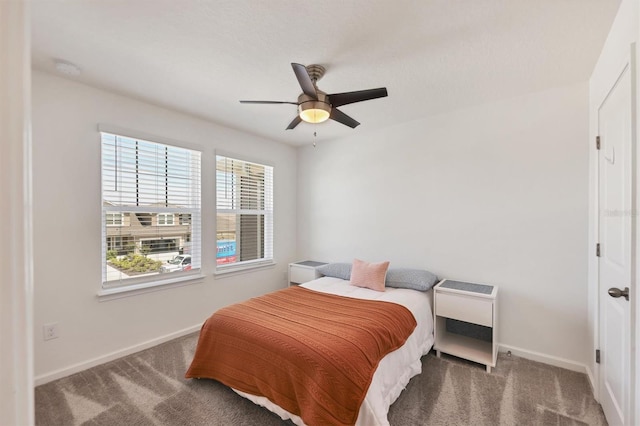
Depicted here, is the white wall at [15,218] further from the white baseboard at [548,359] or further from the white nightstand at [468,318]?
the white baseboard at [548,359]

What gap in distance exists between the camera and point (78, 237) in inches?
99.0

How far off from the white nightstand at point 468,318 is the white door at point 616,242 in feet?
2.31

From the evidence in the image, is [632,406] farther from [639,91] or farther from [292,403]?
[292,403]

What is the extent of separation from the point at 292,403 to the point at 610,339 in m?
2.03

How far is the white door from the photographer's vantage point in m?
1.51

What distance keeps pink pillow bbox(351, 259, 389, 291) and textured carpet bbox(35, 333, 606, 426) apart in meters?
0.84

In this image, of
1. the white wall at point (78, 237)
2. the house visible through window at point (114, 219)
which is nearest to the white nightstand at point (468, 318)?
the white wall at point (78, 237)

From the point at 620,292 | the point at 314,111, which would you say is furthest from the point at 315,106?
the point at 620,292

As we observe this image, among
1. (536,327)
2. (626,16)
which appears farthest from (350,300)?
(626,16)

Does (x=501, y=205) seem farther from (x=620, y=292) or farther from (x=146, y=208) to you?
(x=146, y=208)

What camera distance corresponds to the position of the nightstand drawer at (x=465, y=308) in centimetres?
253

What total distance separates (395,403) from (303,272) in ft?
7.09

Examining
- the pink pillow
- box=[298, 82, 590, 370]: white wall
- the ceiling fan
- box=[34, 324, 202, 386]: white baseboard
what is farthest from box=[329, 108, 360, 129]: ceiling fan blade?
box=[34, 324, 202, 386]: white baseboard

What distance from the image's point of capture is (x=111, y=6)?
1636 millimetres
